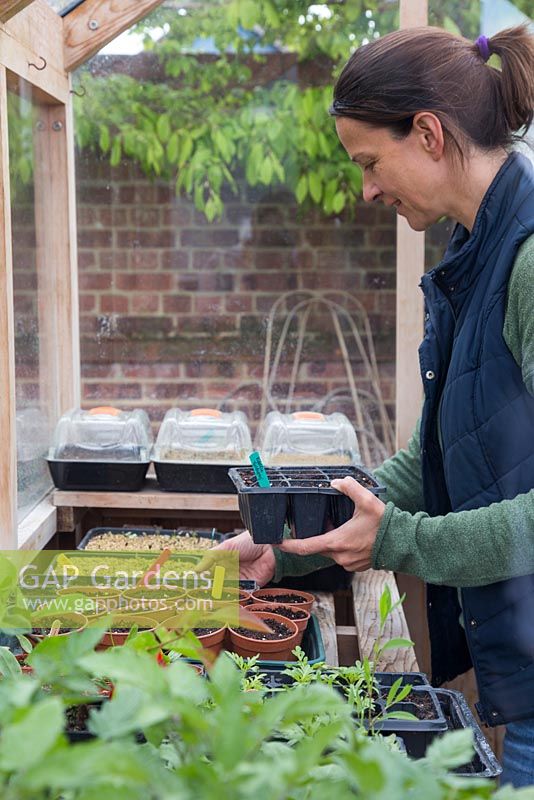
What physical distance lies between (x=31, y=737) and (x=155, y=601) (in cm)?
139

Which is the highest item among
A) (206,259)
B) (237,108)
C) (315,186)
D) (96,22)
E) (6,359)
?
(96,22)

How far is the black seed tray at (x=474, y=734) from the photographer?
123cm

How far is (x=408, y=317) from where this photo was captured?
2.63 meters

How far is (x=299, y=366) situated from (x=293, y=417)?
347 mm

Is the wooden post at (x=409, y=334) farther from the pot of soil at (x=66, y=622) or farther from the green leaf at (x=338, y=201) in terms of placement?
the pot of soil at (x=66, y=622)

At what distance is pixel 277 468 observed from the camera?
1.92 meters

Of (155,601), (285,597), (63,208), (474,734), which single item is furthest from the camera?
(63,208)

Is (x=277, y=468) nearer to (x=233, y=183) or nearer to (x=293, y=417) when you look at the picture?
(x=293, y=417)

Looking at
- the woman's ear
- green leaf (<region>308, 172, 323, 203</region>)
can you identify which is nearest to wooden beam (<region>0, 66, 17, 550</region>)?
the woman's ear

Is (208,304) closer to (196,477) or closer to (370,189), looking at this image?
(196,477)

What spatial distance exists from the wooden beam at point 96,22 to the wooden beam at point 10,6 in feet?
2.46

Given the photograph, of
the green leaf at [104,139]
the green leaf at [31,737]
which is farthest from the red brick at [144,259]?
the green leaf at [31,737]

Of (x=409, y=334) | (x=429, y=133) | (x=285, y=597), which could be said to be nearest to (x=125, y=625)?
(x=285, y=597)

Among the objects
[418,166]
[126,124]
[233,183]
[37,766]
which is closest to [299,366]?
[233,183]
